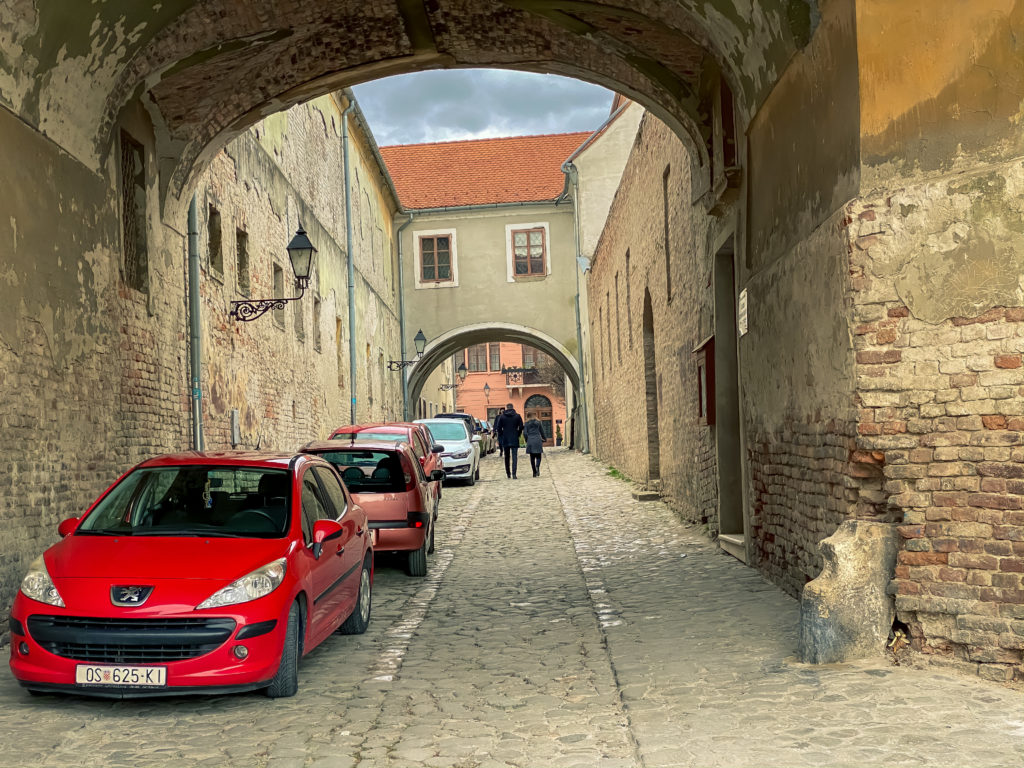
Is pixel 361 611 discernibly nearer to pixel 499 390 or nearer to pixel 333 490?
pixel 333 490

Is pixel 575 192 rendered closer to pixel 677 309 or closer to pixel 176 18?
pixel 677 309

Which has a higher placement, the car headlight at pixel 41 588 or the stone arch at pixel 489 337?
the stone arch at pixel 489 337

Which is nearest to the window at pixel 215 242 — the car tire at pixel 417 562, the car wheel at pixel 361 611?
the car tire at pixel 417 562

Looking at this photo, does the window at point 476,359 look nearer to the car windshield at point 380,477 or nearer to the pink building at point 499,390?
the pink building at point 499,390

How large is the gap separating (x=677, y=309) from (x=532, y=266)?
21.7m

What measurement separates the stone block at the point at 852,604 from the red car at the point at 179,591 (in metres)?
2.87

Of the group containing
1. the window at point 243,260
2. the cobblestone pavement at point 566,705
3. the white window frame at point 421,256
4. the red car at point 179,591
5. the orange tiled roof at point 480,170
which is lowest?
the cobblestone pavement at point 566,705

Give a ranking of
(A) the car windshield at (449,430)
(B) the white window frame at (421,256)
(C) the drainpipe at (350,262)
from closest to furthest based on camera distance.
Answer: (A) the car windshield at (449,430), (C) the drainpipe at (350,262), (B) the white window frame at (421,256)

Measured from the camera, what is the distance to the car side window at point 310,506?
248 inches

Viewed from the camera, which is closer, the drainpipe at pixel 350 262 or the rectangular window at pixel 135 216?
the rectangular window at pixel 135 216

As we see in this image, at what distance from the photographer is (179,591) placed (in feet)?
17.3

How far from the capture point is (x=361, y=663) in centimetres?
649

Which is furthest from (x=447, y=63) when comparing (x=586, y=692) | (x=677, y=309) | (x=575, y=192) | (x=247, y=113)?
(x=575, y=192)

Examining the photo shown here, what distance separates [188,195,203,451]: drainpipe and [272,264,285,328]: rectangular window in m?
5.10
